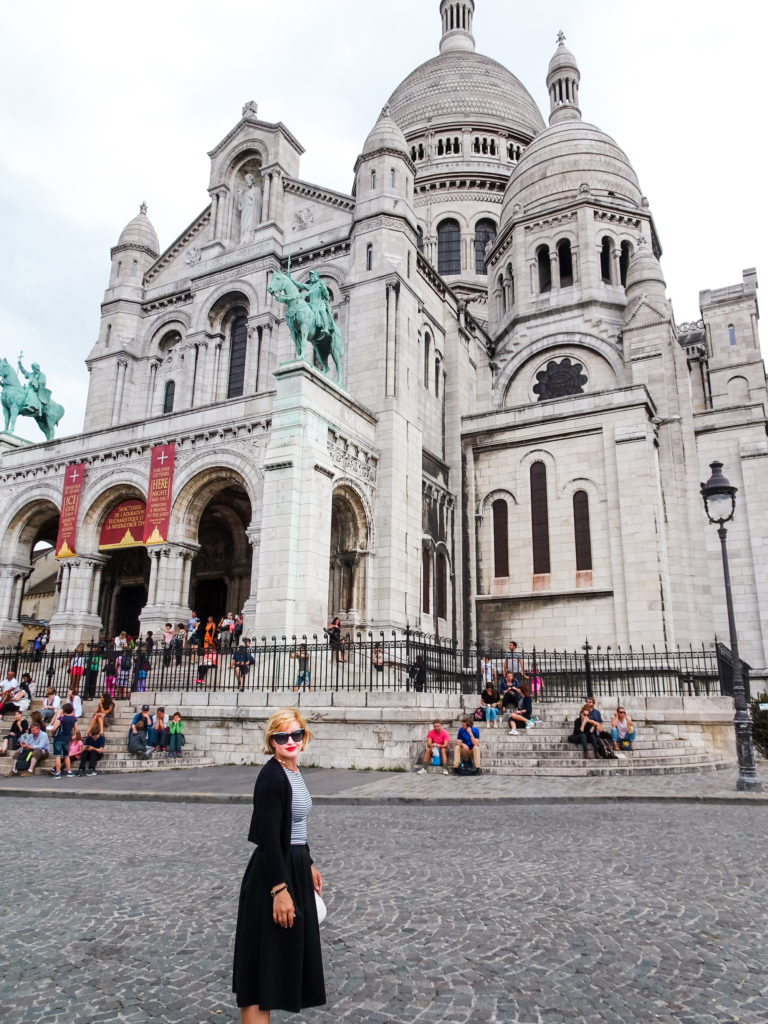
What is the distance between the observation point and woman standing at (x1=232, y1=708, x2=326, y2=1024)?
10.6 feet

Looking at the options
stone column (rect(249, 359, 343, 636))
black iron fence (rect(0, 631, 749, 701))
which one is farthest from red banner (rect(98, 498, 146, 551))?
stone column (rect(249, 359, 343, 636))

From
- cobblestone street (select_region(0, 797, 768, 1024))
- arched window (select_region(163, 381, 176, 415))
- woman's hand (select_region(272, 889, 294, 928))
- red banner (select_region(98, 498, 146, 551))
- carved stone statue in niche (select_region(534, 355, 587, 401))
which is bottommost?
Answer: cobblestone street (select_region(0, 797, 768, 1024))

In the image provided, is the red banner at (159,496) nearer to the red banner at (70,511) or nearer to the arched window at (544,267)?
the red banner at (70,511)

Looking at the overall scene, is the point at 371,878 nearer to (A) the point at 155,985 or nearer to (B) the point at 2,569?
(A) the point at 155,985

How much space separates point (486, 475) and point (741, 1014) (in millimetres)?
25003

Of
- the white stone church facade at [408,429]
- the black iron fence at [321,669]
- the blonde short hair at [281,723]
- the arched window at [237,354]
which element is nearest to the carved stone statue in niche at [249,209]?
the white stone church facade at [408,429]

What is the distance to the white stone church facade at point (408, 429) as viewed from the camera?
23047 mm

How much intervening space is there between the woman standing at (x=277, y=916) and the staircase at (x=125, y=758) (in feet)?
39.9

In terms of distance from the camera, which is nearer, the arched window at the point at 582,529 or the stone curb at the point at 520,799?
the stone curb at the point at 520,799

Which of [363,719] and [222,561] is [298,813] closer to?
[363,719]

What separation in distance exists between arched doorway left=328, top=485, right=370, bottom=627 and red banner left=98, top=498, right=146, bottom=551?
6.34 m

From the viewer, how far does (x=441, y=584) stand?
2688cm

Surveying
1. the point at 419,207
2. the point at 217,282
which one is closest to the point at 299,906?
the point at 217,282

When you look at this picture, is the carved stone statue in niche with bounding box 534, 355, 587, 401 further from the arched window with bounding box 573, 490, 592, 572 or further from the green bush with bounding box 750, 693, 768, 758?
the green bush with bounding box 750, 693, 768, 758
